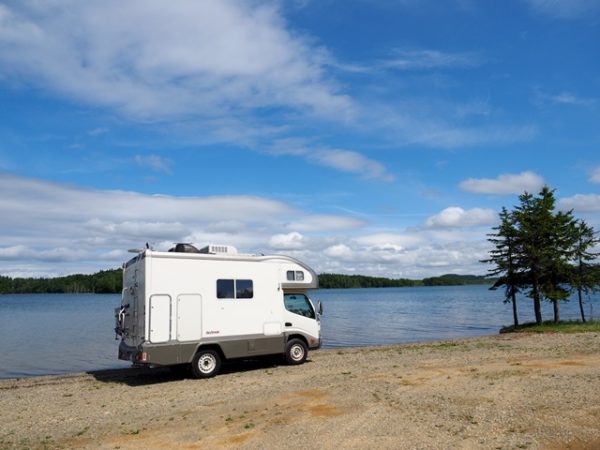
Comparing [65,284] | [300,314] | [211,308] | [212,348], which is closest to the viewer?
[211,308]

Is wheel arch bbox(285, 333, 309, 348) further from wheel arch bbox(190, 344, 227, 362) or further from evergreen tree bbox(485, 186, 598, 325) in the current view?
evergreen tree bbox(485, 186, 598, 325)

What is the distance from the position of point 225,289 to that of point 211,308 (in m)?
0.69

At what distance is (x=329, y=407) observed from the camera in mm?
10203

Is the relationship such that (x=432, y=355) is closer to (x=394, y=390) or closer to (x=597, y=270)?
(x=394, y=390)

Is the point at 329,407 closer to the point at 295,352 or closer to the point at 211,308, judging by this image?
the point at 211,308

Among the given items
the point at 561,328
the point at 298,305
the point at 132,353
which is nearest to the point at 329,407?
the point at 132,353

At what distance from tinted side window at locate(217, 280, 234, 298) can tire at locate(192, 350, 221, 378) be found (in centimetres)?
159

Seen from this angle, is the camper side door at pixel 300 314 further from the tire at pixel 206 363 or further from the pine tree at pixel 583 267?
the pine tree at pixel 583 267

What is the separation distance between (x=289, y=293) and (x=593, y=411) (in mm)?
9261

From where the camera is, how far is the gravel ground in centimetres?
821

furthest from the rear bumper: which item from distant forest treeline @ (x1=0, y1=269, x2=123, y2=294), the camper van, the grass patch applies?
distant forest treeline @ (x1=0, y1=269, x2=123, y2=294)

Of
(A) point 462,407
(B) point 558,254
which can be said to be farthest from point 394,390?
(B) point 558,254

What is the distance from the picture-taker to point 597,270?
94.7 feet

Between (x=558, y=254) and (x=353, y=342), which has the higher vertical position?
(x=558, y=254)
